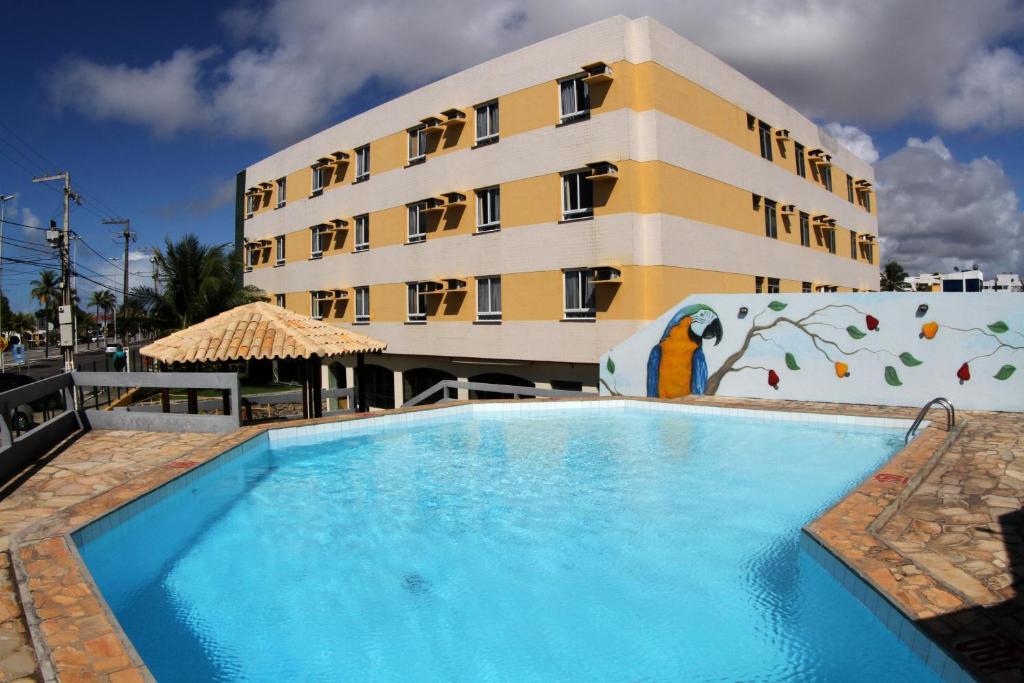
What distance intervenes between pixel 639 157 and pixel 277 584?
Result: 1493 cm

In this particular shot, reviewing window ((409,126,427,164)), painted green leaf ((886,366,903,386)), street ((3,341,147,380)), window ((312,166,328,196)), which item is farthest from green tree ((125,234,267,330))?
painted green leaf ((886,366,903,386))

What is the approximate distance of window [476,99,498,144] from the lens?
21.0 metres

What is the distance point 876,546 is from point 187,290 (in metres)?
31.0

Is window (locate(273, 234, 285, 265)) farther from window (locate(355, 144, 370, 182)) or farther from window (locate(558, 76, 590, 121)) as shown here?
window (locate(558, 76, 590, 121))

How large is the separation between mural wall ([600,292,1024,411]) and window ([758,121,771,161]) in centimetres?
1021

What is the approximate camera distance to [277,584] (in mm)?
6340

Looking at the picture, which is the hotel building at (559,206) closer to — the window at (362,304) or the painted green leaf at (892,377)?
the window at (362,304)

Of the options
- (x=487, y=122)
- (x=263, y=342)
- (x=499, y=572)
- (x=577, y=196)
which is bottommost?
(x=499, y=572)

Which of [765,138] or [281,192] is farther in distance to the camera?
[281,192]

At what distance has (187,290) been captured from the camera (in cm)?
3006

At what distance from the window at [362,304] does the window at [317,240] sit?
10.9 feet

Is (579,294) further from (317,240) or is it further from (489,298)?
(317,240)

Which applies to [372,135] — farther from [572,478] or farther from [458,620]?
[458,620]

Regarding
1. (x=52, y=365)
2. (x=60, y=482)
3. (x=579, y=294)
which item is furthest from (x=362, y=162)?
(x=52, y=365)
